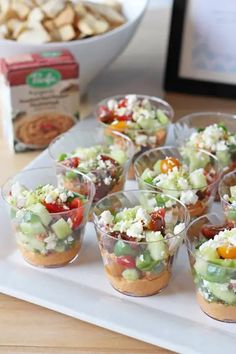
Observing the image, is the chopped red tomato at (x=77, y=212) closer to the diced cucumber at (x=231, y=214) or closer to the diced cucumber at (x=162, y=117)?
the diced cucumber at (x=231, y=214)

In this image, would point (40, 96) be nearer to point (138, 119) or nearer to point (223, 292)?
point (138, 119)

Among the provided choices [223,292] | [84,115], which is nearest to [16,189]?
[223,292]

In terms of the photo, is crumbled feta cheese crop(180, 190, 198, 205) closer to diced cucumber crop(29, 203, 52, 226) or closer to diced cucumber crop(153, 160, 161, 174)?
diced cucumber crop(153, 160, 161, 174)

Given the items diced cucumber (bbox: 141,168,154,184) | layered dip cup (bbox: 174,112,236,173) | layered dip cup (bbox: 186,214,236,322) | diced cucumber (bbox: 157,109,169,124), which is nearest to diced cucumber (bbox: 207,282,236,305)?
layered dip cup (bbox: 186,214,236,322)

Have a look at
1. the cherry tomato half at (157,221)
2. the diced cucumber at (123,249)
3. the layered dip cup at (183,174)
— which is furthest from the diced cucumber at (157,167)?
the diced cucumber at (123,249)

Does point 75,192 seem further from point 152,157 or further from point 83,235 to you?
point 152,157
